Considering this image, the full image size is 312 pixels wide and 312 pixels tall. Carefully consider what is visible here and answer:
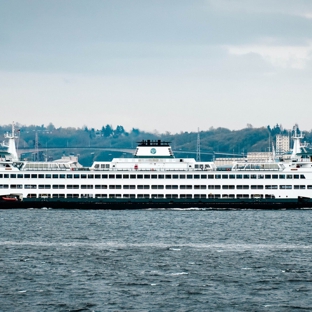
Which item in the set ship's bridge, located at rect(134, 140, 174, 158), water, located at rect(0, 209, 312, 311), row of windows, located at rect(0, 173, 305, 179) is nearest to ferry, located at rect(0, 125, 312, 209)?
row of windows, located at rect(0, 173, 305, 179)

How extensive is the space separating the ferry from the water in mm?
13980

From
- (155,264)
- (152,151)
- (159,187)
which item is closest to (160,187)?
(159,187)

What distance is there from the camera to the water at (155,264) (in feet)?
122

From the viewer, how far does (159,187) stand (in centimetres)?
8925

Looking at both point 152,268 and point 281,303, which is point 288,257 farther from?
point 281,303

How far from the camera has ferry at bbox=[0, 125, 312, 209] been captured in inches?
3494

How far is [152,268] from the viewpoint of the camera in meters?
45.5

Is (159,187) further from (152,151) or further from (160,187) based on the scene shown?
(152,151)

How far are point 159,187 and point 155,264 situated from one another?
139ft

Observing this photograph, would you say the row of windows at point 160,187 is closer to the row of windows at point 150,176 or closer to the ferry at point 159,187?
the ferry at point 159,187

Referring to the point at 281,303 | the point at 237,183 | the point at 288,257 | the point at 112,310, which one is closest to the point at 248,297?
the point at 281,303

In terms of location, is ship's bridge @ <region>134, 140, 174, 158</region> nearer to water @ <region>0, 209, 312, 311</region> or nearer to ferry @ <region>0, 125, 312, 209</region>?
ferry @ <region>0, 125, 312, 209</region>

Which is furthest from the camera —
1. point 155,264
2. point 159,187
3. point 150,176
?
point 150,176

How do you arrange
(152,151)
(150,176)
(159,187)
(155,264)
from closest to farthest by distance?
(155,264) < (159,187) < (150,176) < (152,151)
